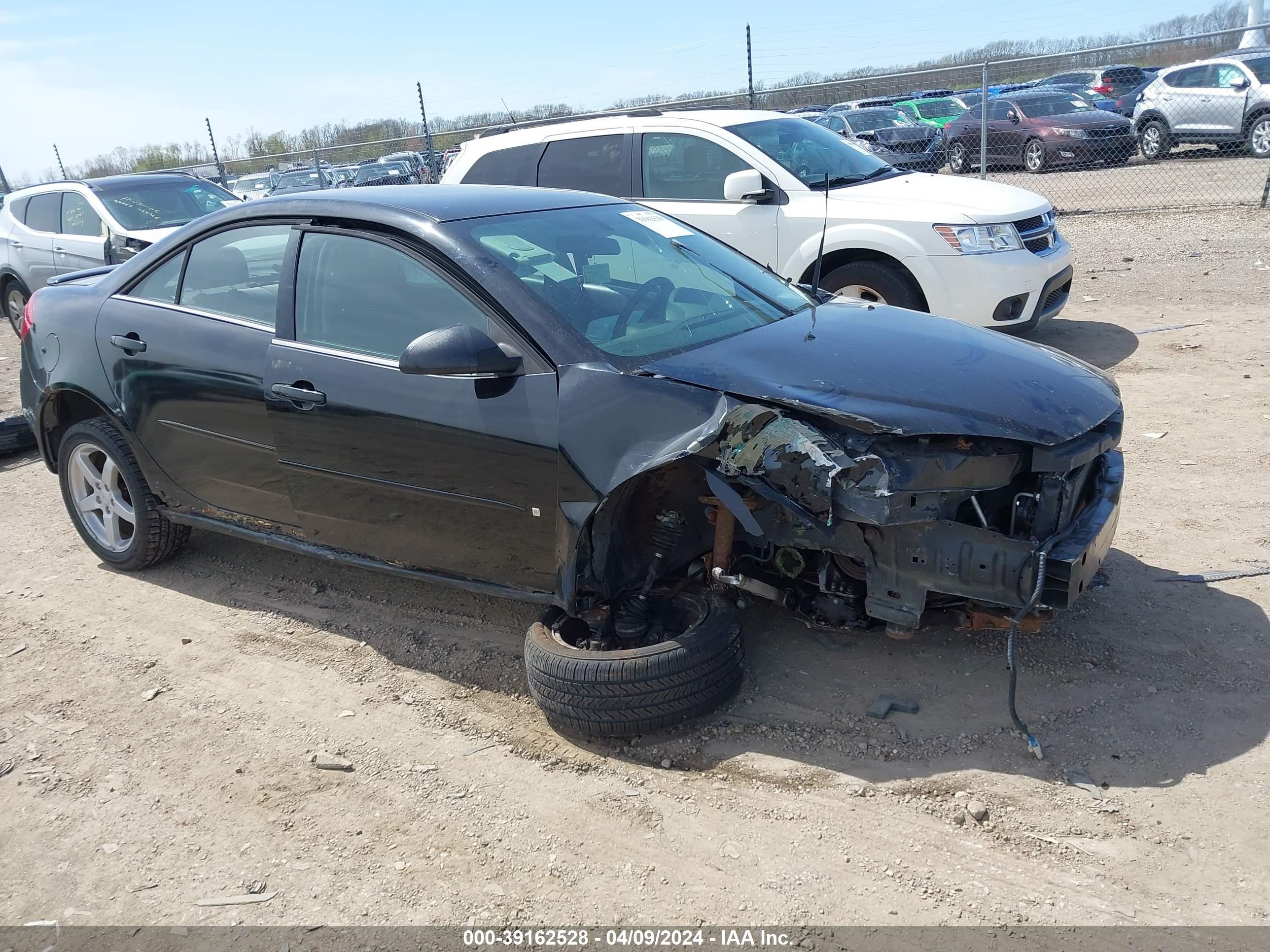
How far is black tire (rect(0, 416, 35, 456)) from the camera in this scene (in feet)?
23.2

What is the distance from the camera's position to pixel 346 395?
365cm

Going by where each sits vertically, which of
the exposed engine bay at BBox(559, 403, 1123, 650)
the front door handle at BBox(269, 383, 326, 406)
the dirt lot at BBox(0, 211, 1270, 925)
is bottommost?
the dirt lot at BBox(0, 211, 1270, 925)

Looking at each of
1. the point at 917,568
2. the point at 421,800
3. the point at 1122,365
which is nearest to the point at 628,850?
the point at 421,800

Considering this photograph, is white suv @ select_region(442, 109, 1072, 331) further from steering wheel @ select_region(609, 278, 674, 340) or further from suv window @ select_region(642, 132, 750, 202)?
steering wheel @ select_region(609, 278, 674, 340)

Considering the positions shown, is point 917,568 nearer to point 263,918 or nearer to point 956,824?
point 956,824

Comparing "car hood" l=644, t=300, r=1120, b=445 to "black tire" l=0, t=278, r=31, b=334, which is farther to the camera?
"black tire" l=0, t=278, r=31, b=334

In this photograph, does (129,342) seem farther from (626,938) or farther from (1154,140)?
(1154,140)

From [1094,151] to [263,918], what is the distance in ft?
61.6

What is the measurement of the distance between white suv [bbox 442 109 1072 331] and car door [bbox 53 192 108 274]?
4409mm

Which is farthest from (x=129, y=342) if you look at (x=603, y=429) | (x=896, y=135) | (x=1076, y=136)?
(x=896, y=135)

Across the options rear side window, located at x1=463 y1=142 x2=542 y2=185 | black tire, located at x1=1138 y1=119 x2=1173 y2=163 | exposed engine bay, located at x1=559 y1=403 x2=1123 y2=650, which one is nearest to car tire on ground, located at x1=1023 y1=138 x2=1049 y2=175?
black tire, located at x1=1138 y1=119 x2=1173 y2=163

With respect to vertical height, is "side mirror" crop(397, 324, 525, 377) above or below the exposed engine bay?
above

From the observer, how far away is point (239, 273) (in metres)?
4.32

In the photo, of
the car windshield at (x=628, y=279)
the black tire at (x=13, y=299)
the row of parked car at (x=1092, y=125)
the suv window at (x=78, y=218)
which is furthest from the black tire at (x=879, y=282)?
the black tire at (x=13, y=299)
